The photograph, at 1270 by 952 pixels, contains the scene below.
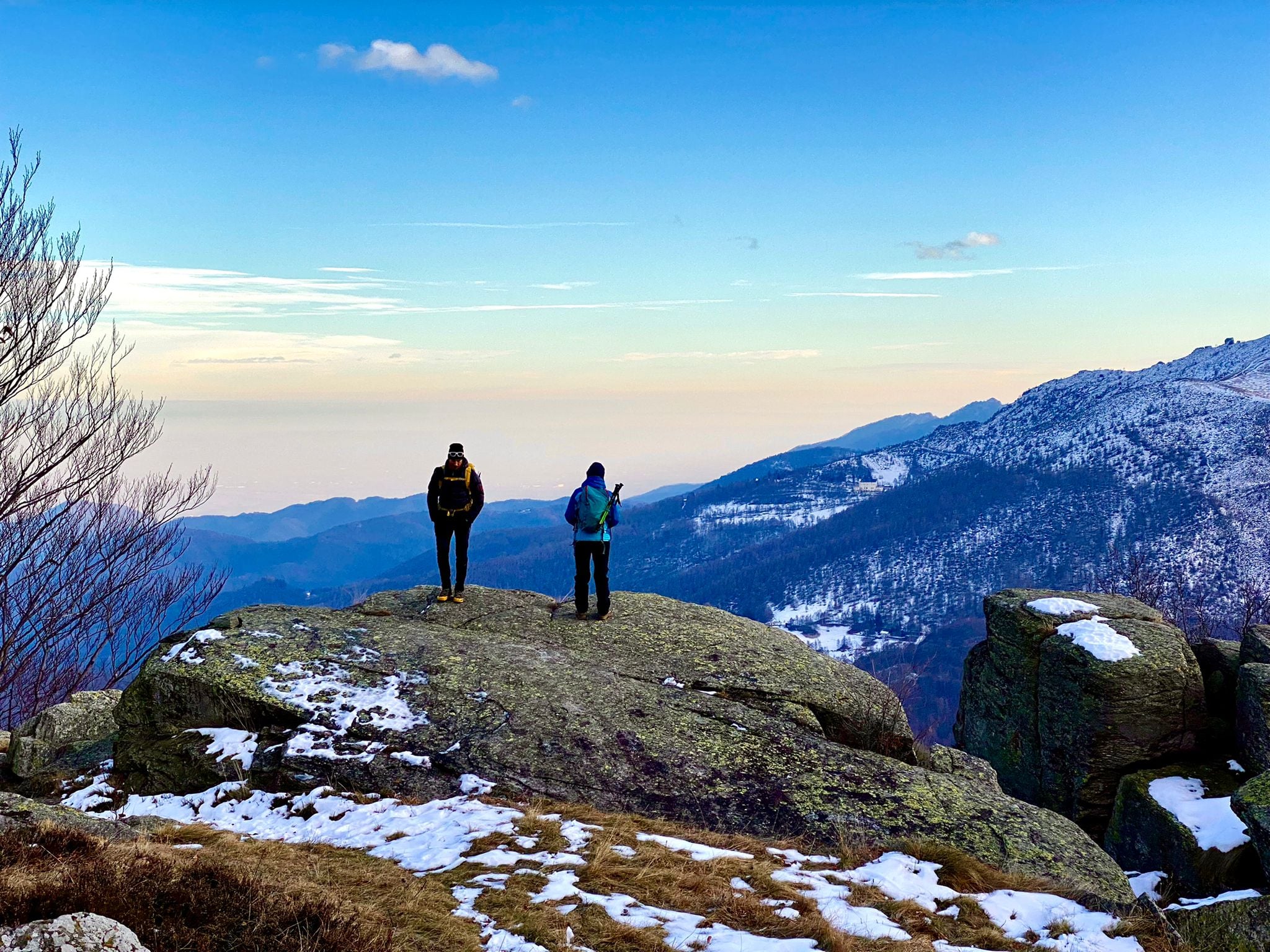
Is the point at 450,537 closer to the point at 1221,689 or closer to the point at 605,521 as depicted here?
the point at 605,521

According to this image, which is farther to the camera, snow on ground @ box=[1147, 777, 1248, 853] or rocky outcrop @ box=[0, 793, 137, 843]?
snow on ground @ box=[1147, 777, 1248, 853]

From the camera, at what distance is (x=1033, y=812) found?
13.9 meters

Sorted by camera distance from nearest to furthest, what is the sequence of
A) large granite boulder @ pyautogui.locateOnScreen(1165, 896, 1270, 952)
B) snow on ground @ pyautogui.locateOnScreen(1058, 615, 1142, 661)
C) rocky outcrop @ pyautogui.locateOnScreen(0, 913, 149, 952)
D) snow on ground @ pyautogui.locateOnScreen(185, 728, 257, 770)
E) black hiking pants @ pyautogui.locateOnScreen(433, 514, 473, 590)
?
1. rocky outcrop @ pyautogui.locateOnScreen(0, 913, 149, 952)
2. large granite boulder @ pyautogui.locateOnScreen(1165, 896, 1270, 952)
3. snow on ground @ pyautogui.locateOnScreen(185, 728, 257, 770)
4. black hiking pants @ pyautogui.locateOnScreen(433, 514, 473, 590)
5. snow on ground @ pyautogui.locateOnScreen(1058, 615, 1142, 661)

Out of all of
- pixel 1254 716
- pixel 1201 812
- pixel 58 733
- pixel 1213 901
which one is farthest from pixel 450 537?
pixel 1254 716

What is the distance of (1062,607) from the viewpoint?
82.5 ft

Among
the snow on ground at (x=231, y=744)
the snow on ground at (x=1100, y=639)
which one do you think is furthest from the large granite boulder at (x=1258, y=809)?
the snow on ground at (x=231, y=744)

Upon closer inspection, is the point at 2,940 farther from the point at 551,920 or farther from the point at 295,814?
the point at 295,814

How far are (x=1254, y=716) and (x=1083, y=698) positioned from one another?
399 centimetres

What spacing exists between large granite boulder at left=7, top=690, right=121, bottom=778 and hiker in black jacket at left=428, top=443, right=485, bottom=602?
298 inches

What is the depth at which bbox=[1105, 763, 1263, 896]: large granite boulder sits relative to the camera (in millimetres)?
17734

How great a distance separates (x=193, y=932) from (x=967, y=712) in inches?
1077

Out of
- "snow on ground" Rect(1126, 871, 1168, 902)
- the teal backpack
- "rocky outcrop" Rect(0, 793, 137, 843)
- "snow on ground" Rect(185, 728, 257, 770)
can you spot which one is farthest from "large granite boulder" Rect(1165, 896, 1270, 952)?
"snow on ground" Rect(185, 728, 257, 770)

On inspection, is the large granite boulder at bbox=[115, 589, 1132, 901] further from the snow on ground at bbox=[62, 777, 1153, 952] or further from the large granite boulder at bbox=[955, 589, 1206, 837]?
the large granite boulder at bbox=[955, 589, 1206, 837]

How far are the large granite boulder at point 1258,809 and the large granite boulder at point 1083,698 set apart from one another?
29.4ft
